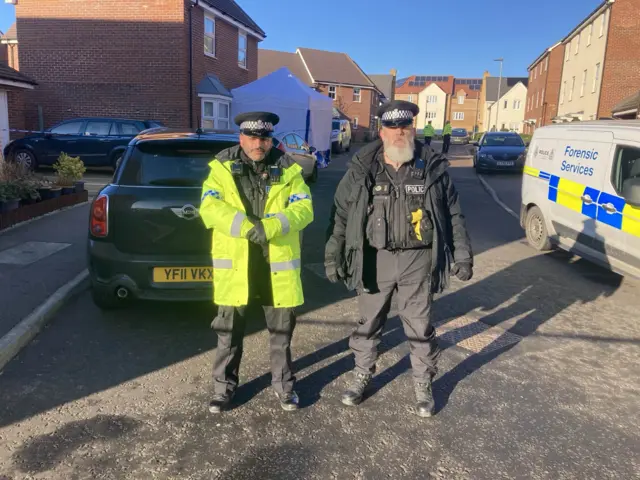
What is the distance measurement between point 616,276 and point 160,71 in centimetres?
1563

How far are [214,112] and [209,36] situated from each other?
299 cm

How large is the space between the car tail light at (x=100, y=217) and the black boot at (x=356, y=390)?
91.3 inches

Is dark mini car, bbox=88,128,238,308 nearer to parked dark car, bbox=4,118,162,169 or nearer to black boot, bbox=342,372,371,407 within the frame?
black boot, bbox=342,372,371,407

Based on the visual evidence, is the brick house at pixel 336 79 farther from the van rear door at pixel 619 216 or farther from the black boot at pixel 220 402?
the black boot at pixel 220 402

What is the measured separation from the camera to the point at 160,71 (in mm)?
17969

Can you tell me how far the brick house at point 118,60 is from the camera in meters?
17.8

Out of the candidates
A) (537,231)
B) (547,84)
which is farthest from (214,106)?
(547,84)

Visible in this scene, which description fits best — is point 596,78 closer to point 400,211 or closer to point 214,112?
point 214,112

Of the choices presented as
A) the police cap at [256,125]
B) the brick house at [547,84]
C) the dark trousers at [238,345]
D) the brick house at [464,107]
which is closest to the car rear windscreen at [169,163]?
the police cap at [256,125]

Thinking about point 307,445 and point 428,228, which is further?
point 428,228

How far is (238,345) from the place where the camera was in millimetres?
3359

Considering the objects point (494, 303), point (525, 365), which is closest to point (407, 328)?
point (525, 365)

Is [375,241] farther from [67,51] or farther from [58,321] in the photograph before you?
[67,51]

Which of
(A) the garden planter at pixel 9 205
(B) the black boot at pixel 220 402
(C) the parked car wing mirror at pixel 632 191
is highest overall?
(C) the parked car wing mirror at pixel 632 191
